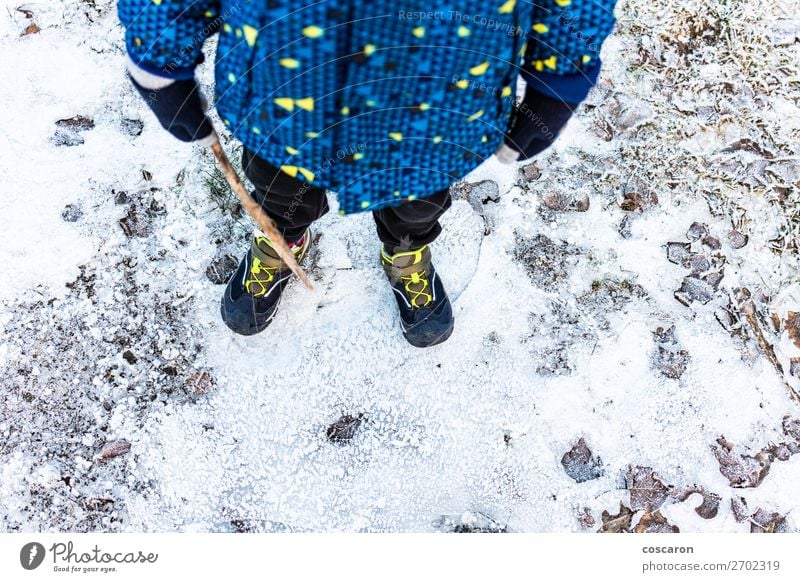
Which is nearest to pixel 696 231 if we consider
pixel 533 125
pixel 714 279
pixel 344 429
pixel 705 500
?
pixel 714 279

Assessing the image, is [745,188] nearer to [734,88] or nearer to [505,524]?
[734,88]

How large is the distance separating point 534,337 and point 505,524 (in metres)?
0.52

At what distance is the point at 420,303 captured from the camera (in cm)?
157

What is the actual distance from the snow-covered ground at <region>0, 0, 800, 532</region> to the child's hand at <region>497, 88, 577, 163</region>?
674 mm

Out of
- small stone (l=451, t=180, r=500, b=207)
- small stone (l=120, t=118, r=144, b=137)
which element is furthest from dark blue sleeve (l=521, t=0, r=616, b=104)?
small stone (l=120, t=118, r=144, b=137)

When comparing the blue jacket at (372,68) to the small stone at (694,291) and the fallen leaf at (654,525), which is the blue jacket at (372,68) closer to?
the small stone at (694,291)

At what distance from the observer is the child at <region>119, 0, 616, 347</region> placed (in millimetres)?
805

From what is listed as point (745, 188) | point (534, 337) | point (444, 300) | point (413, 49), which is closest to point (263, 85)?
point (413, 49)

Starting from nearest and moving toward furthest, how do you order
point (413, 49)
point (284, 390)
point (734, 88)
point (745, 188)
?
point (413, 49) → point (284, 390) → point (745, 188) → point (734, 88)

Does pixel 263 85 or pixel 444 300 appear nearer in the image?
pixel 263 85

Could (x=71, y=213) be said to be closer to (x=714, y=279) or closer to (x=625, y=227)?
(x=625, y=227)

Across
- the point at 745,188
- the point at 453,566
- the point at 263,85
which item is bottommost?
the point at 453,566

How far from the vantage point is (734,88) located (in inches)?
76.9

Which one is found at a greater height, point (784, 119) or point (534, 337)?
point (784, 119)
